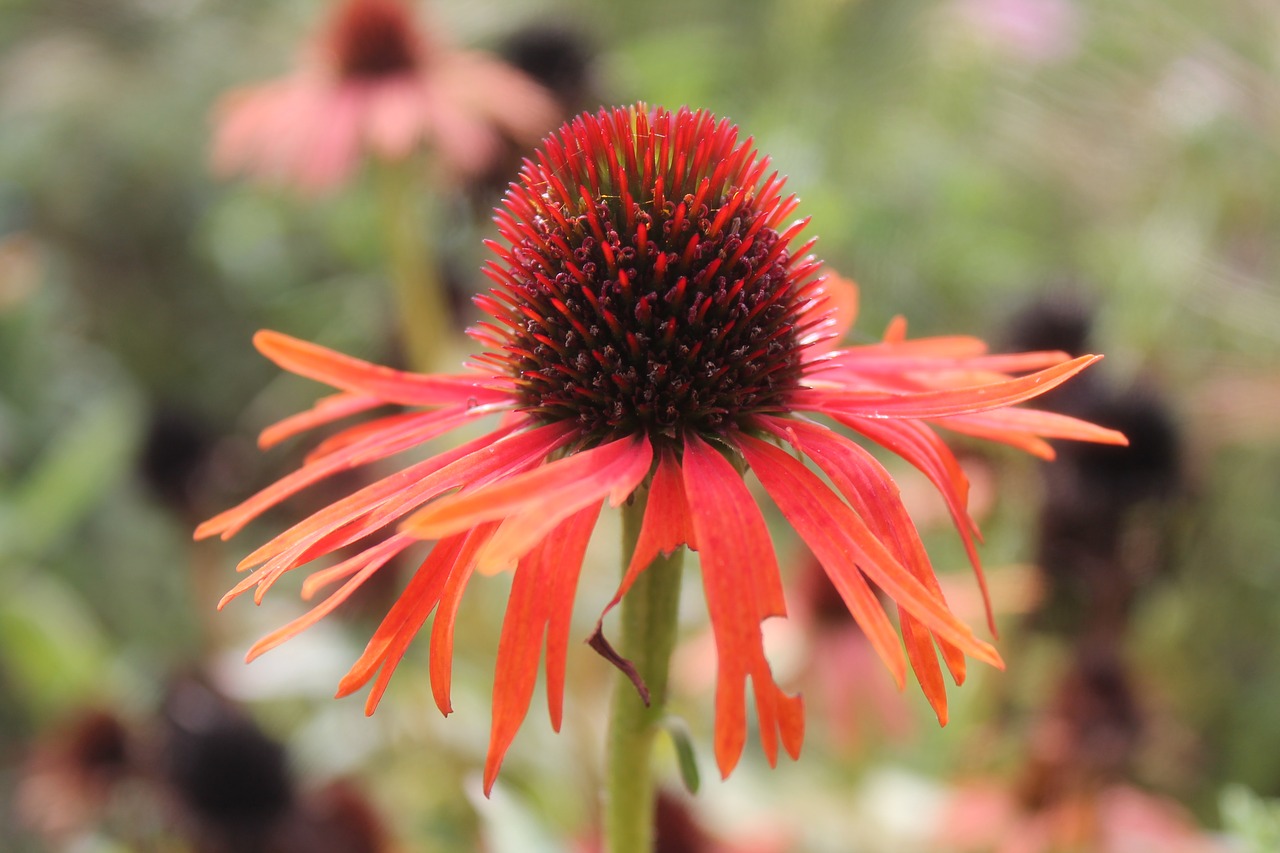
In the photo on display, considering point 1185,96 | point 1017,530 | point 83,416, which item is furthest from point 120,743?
point 1185,96

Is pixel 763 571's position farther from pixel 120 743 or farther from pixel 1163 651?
pixel 1163 651

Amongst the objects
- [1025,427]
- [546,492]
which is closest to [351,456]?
[546,492]

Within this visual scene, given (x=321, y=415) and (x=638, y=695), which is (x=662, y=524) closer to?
(x=638, y=695)

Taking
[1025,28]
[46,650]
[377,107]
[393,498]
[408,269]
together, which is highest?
[1025,28]

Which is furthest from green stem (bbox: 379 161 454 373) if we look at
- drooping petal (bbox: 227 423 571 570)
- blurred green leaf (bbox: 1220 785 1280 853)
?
blurred green leaf (bbox: 1220 785 1280 853)

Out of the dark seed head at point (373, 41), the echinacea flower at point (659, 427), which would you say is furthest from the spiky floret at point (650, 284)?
the dark seed head at point (373, 41)

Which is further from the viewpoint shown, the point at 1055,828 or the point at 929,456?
the point at 1055,828

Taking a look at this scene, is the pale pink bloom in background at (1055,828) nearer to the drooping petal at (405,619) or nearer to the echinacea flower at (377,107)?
the drooping petal at (405,619)
